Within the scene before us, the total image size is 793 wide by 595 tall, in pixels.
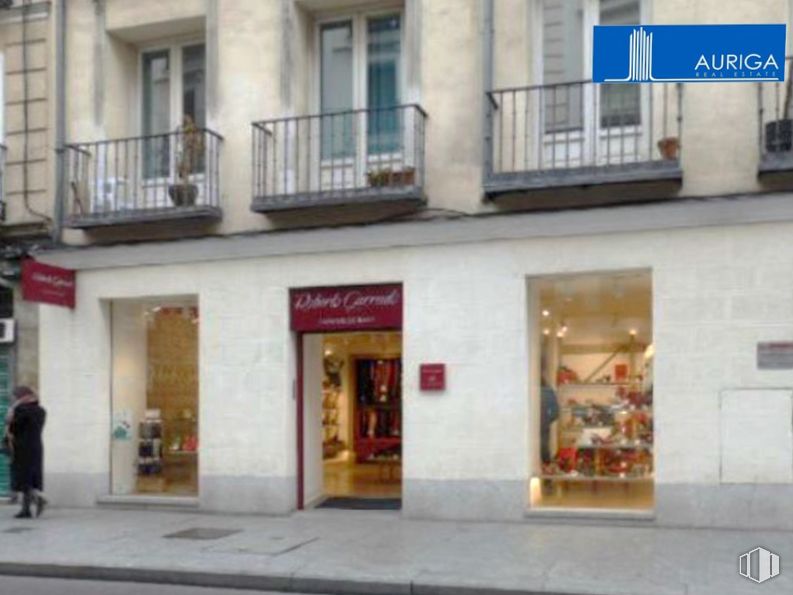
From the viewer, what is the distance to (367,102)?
1423 cm

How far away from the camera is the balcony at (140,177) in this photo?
1436 cm

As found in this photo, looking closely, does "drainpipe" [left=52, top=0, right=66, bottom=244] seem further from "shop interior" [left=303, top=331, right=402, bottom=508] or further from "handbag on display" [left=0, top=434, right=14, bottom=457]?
"shop interior" [left=303, top=331, right=402, bottom=508]

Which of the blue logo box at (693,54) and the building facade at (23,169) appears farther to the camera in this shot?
the building facade at (23,169)

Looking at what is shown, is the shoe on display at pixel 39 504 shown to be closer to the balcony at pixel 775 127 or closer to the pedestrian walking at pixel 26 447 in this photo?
the pedestrian walking at pixel 26 447

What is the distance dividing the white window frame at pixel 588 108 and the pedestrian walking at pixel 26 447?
715 centimetres

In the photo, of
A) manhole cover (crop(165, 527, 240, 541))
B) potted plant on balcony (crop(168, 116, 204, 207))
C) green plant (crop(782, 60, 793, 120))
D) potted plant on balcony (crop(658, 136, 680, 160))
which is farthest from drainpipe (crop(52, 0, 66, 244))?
green plant (crop(782, 60, 793, 120))

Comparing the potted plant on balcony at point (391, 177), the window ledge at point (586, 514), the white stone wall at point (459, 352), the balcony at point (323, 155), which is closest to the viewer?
the white stone wall at point (459, 352)

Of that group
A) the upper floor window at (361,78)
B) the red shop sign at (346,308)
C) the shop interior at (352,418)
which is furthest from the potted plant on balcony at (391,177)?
the shop interior at (352,418)

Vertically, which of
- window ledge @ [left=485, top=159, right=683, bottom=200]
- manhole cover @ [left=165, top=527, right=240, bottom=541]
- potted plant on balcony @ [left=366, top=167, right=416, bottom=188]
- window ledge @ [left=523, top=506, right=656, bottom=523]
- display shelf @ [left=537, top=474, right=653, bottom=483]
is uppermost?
potted plant on balcony @ [left=366, top=167, right=416, bottom=188]

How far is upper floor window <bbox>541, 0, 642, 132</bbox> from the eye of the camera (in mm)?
12828

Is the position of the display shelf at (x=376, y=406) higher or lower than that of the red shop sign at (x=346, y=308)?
lower

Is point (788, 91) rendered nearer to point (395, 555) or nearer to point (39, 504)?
point (395, 555)

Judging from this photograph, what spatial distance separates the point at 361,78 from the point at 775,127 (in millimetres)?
5346

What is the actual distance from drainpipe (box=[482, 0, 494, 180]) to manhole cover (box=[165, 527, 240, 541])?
5.10 meters
